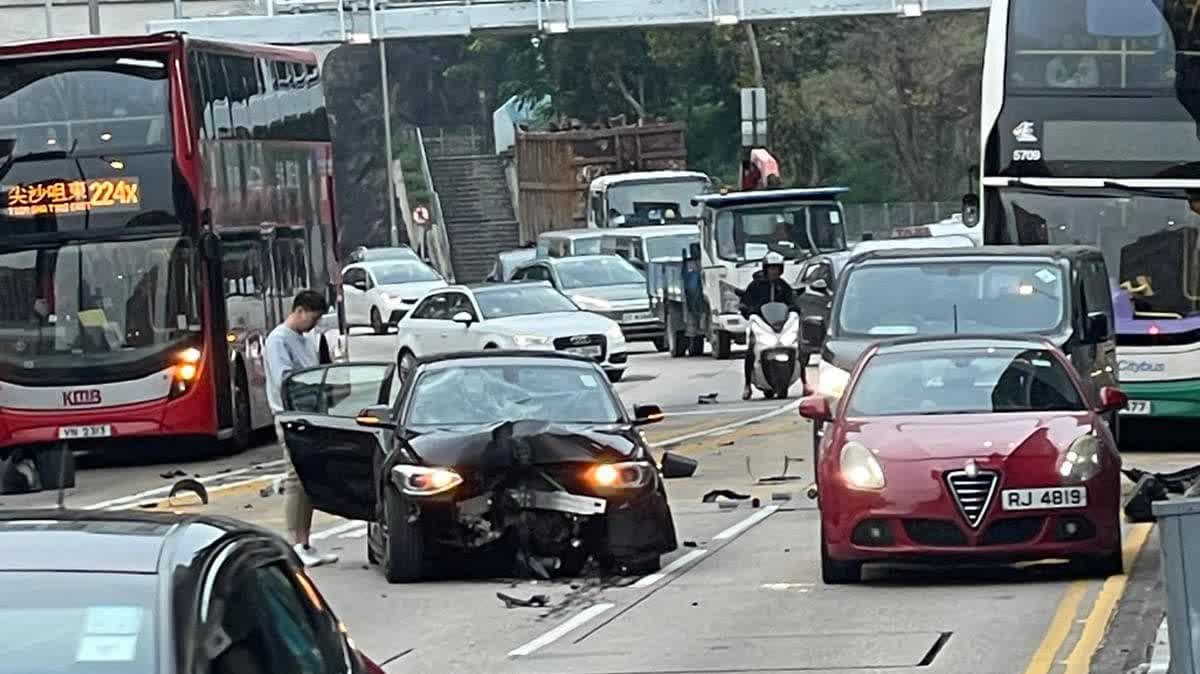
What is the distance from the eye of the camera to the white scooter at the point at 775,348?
99.3 ft

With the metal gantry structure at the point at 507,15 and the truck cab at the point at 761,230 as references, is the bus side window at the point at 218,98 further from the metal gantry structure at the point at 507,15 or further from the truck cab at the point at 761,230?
the metal gantry structure at the point at 507,15

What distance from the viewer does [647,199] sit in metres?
53.9

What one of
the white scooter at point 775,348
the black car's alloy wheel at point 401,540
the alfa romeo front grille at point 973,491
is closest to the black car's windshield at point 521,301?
the white scooter at point 775,348

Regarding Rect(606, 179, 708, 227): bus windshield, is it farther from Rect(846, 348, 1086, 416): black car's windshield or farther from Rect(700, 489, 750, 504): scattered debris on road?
Rect(846, 348, 1086, 416): black car's windshield

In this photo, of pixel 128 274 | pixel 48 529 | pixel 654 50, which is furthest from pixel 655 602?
pixel 654 50

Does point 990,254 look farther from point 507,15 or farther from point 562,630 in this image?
point 507,15

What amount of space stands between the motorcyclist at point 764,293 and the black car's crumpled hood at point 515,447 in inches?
592

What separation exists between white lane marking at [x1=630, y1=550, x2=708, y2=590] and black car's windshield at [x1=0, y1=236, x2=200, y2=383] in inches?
411

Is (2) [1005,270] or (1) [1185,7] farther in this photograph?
(1) [1185,7]

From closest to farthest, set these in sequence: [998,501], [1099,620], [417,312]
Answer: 1. [1099,620]
2. [998,501]
3. [417,312]

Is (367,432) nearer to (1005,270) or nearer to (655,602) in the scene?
(655,602)

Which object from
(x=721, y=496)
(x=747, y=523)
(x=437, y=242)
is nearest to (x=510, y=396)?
(x=747, y=523)

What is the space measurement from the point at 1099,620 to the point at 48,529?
8.20 m

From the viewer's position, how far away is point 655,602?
14648 millimetres
